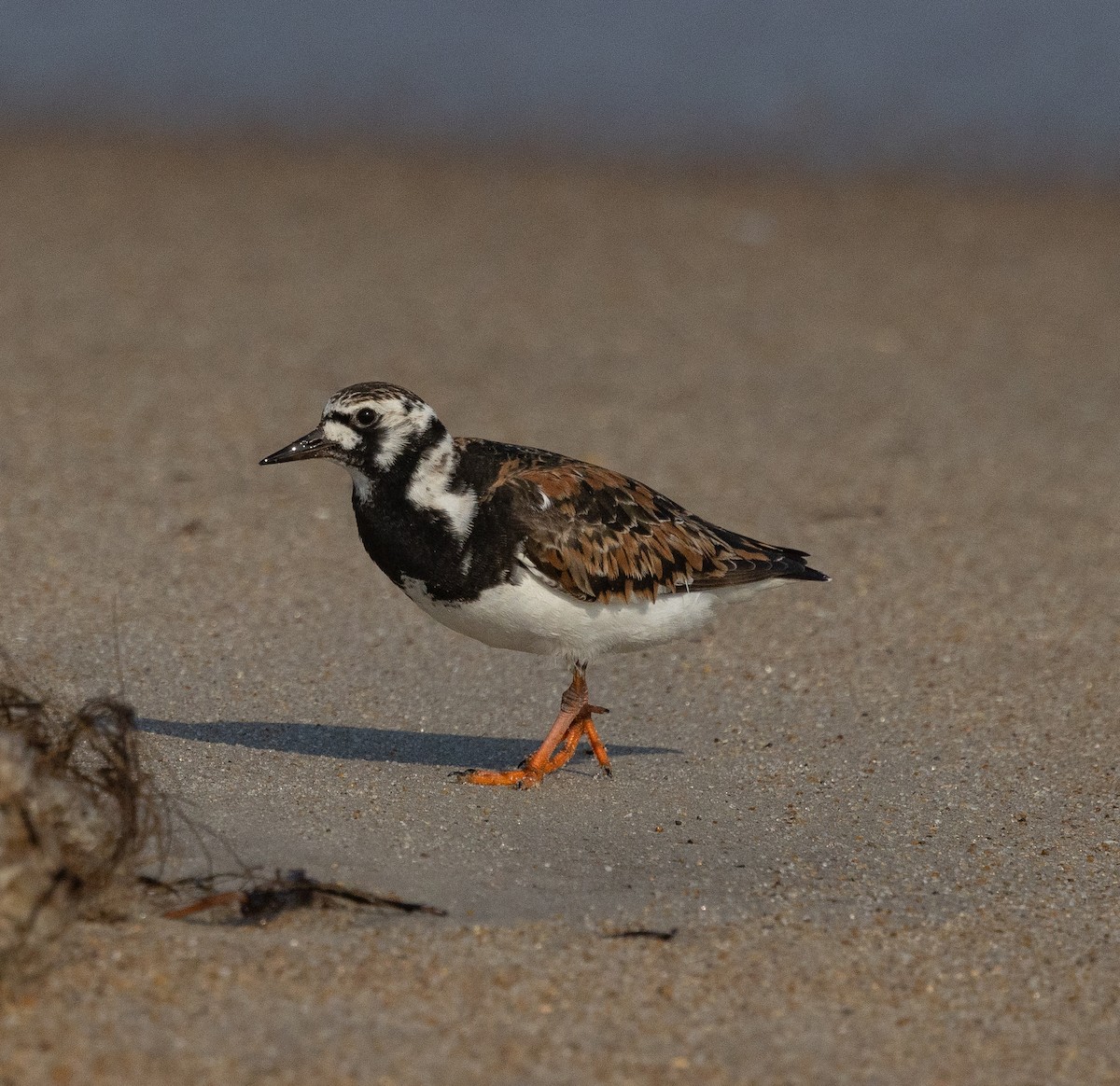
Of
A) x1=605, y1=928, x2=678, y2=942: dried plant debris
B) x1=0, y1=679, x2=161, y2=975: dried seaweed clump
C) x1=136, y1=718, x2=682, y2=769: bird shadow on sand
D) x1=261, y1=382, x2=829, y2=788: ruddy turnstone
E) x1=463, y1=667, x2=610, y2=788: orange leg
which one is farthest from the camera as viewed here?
x1=136, y1=718, x2=682, y2=769: bird shadow on sand

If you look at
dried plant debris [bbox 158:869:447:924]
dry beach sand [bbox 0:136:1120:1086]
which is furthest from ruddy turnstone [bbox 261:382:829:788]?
dried plant debris [bbox 158:869:447:924]

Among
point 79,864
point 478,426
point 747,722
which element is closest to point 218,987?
point 79,864

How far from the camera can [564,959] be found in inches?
167

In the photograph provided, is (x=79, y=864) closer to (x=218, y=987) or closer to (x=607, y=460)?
(x=218, y=987)

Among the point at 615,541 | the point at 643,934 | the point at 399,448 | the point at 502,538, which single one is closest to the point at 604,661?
the point at 615,541

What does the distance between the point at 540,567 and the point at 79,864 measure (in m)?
1.83

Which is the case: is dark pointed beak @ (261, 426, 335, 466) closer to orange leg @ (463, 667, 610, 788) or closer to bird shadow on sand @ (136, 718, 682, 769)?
bird shadow on sand @ (136, 718, 682, 769)

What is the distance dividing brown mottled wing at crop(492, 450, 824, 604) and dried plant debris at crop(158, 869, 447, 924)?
123 cm

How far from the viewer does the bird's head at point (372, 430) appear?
5.25 meters

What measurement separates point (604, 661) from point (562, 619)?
1.68 m

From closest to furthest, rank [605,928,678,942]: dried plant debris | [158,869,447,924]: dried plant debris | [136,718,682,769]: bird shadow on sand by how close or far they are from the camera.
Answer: [158,869,447,924]: dried plant debris → [605,928,678,942]: dried plant debris → [136,718,682,769]: bird shadow on sand

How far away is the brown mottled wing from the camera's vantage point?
5.27 meters

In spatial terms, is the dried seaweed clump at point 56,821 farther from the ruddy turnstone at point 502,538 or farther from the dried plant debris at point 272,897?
the ruddy turnstone at point 502,538

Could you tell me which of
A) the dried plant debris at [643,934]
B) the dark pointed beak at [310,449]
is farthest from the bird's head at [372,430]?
the dried plant debris at [643,934]
